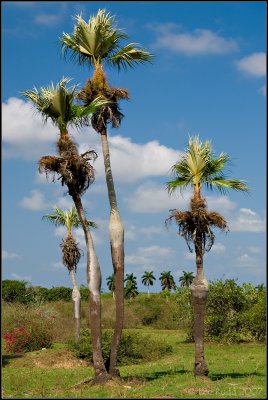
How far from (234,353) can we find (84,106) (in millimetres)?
22391

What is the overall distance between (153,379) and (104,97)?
37.1 ft

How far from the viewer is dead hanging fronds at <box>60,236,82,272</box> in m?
44.6

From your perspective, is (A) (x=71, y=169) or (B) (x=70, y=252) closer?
(A) (x=71, y=169)

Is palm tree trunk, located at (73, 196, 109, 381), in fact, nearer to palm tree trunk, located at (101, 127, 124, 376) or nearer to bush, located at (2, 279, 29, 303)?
palm tree trunk, located at (101, 127, 124, 376)

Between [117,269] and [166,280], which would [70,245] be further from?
[166,280]

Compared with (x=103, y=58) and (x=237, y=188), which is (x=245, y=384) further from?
(x=103, y=58)

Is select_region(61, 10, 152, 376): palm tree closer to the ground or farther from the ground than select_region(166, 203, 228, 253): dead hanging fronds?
farther from the ground

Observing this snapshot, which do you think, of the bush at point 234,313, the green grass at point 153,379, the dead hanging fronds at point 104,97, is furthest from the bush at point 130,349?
the dead hanging fronds at point 104,97

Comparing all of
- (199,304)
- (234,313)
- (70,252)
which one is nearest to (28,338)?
(70,252)

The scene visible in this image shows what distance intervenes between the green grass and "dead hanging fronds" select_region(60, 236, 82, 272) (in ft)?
30.2

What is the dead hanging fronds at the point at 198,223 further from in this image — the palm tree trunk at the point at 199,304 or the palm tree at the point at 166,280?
the palm tree at the point at 166,280

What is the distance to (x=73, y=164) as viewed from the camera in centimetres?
2219

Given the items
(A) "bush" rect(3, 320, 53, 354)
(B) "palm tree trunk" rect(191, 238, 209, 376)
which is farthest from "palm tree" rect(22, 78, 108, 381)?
(A) "bush" rect(3, 320, 53, 354)

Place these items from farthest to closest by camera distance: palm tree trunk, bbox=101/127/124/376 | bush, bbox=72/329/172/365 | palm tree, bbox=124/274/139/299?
palm tree, bbox=124/274/139/299 < bush, bbox=72/329/172/365 < palm tree trunk, bbox=101/127/124/376
